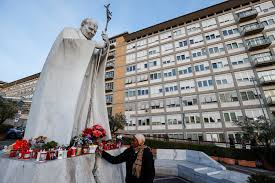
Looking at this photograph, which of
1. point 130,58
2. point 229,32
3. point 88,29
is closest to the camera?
point 88,29

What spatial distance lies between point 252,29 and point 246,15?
10.5ft

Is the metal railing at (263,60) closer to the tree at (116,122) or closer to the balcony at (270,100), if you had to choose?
the balcony at (270,100)

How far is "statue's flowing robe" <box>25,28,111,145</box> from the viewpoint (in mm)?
3135

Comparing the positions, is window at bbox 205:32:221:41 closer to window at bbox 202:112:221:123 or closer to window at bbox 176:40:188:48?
window at bbox 176:40:188:48

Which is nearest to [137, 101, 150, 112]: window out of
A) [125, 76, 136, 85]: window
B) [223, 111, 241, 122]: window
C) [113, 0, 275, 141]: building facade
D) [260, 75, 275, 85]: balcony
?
[113, 0, 275, 141]: building facade

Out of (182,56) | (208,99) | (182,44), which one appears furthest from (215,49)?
(208,99)

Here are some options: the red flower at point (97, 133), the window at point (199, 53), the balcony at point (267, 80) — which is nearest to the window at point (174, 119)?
the window at point (199, 53)

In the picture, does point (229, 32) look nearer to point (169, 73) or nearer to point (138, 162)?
point (169, 73)

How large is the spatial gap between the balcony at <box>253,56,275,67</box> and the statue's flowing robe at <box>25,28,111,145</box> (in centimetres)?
2745

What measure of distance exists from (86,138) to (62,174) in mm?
863

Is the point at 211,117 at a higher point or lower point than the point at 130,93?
lower

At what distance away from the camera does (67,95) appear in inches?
134

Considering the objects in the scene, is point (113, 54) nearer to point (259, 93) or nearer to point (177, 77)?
point (177, 77)

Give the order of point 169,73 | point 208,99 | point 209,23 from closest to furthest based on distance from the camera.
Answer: point 208,99, point 209,23, point 169,73
